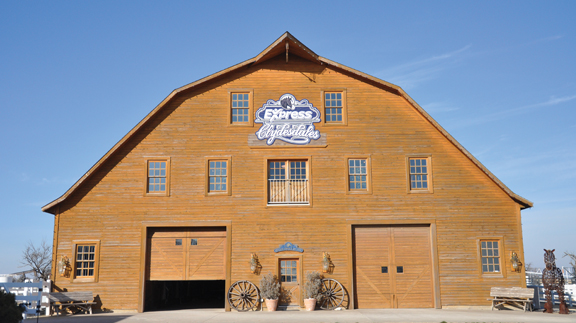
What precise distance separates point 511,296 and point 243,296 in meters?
10.3

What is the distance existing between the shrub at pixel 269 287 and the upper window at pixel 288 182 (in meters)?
3.06

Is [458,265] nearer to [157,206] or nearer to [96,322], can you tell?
[157,206]

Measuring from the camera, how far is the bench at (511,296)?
62.9 feet

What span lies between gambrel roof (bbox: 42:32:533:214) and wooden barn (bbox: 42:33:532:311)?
0.06 meters

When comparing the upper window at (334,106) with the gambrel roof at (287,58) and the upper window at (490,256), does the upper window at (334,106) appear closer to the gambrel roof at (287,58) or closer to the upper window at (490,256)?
the gambrel roof at (287,58)

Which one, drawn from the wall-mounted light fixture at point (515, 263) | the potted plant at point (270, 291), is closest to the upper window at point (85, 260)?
the potted plant at point (270, 291)

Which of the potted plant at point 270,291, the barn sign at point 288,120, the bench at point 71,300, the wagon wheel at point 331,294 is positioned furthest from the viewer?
the barn sign at point 288,120

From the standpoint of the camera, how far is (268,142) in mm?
20891

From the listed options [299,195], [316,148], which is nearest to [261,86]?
[316,148]

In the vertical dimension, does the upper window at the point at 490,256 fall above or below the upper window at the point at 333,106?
below

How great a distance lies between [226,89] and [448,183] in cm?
1007

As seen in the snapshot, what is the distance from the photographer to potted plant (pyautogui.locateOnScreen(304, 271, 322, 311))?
1912cm

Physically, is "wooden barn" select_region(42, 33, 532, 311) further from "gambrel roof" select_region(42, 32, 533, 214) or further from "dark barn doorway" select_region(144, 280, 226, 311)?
"dark barn doorway" select_region(144, 280, 226, 311)

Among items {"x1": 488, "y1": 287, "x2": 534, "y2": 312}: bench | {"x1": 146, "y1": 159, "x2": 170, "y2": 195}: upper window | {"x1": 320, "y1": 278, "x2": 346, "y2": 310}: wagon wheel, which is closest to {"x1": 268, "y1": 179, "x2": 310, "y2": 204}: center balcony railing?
{"x1": 320, "y1": 278, "x2": 346, "y2": 310}: wagon wheel
